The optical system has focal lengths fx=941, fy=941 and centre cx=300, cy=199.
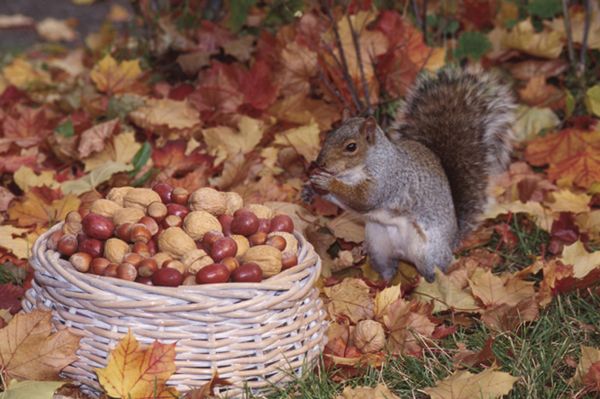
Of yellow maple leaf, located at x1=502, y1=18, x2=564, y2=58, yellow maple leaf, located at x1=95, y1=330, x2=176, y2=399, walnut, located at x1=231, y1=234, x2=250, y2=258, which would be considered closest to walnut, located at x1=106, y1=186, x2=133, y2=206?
walnut, located at x1=231, y1=234, x2=250, y2=258

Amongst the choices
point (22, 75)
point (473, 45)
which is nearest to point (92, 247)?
point (473, 45)

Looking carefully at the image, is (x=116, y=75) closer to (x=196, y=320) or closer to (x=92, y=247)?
(x=92, y=247)

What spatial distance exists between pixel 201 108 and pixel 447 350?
160 cm

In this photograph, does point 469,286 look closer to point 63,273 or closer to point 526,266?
point 526,266

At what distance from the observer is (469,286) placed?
2.48m

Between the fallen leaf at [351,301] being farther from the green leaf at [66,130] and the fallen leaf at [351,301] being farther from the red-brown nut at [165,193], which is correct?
the green leaf at [66,130]

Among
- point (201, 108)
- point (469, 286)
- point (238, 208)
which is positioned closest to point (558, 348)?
point (469, 286)

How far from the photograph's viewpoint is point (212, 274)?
76.9 inches

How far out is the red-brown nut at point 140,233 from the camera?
82.9 inches

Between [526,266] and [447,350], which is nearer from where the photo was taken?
[447,350]

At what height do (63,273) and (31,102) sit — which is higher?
(63,273)

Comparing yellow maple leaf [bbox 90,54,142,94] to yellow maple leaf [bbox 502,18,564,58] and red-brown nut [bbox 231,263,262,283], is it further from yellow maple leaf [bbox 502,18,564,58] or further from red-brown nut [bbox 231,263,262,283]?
red-brown nut [bbox 231,263,262,283]

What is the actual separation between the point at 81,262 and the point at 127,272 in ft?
0.39

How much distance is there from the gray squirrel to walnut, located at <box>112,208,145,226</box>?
1.67ft
